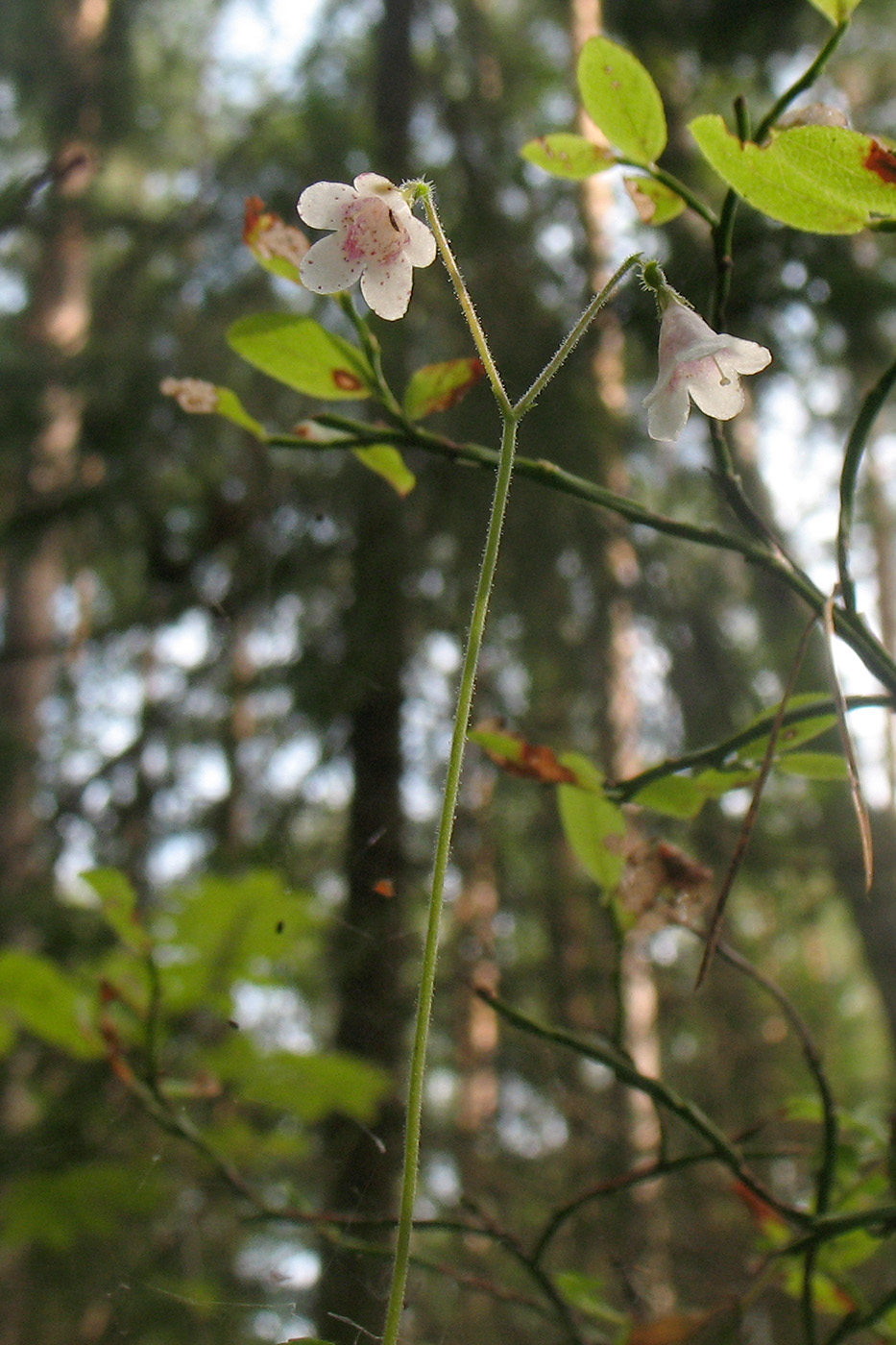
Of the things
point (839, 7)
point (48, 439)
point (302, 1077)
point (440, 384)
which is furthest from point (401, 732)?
point (48, 439)

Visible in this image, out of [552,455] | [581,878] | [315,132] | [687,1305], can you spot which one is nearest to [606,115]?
[552,455]

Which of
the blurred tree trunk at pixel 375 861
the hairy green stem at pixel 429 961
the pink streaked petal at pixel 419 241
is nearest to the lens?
the hairy green stem at pixel 429 961

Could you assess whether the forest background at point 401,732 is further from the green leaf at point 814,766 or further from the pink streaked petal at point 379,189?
the pink streaked petal at point 379,189

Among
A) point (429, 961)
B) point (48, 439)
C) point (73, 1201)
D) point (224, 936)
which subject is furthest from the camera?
point (48, 439)

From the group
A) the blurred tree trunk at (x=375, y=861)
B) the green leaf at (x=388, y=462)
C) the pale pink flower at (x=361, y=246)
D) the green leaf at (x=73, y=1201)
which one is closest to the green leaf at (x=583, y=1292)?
the blurred tree trunk at (x=375, y=861)

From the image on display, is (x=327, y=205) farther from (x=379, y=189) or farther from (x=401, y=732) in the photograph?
(x=401, y=732)

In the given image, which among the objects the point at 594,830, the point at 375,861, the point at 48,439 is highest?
the point at 48,439
